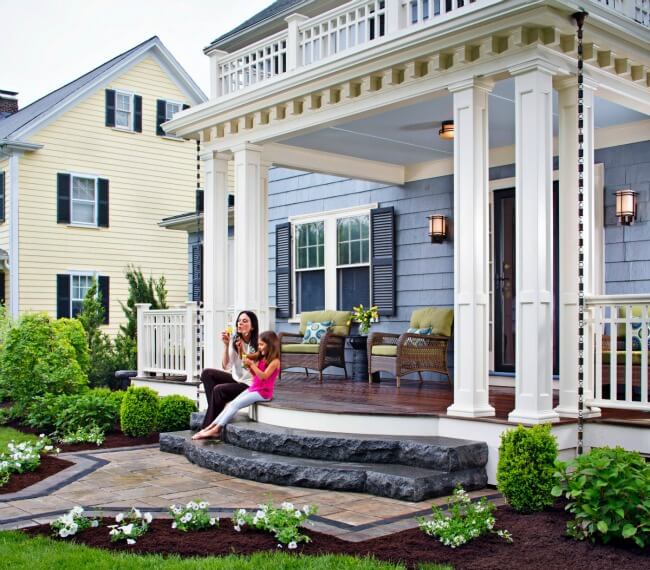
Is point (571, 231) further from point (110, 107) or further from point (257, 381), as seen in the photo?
point (110, 107)

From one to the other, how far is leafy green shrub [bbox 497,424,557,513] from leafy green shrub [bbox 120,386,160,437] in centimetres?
471

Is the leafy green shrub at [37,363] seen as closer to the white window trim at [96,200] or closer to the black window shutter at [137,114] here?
the white window trim at [96,200]

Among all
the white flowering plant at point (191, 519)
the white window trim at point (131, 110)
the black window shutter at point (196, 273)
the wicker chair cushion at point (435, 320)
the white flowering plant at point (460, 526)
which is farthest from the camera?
the white window trim at point (131, 110)

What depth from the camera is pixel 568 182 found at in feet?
20.8

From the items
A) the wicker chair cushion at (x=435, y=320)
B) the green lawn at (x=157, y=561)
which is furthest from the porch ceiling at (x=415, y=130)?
the green lawn at (x=157, y=561)

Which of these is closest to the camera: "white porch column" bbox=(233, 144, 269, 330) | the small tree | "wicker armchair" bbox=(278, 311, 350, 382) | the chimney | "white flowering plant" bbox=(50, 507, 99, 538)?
"white flowering plant" bbox=(50, 507, 99, 538)

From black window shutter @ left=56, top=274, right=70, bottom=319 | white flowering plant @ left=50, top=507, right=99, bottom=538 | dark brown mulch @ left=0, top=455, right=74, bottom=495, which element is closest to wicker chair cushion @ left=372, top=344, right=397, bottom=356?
dark brown mulch @ left=0, top=455, right=74, bottom=495

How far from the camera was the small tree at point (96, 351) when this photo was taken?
1284cm

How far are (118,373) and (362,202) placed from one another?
4559 mm

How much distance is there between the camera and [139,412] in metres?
8.64

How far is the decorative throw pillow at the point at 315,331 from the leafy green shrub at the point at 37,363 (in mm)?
3046

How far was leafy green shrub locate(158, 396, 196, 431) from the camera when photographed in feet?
29.1

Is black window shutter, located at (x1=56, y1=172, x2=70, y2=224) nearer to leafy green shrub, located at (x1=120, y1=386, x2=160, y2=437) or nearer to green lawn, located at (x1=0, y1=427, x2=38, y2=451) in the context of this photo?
green lawn, located at (x1=0, y1=427, x2=38, y2=451)

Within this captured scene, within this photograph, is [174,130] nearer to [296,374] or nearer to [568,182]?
[296,374]
